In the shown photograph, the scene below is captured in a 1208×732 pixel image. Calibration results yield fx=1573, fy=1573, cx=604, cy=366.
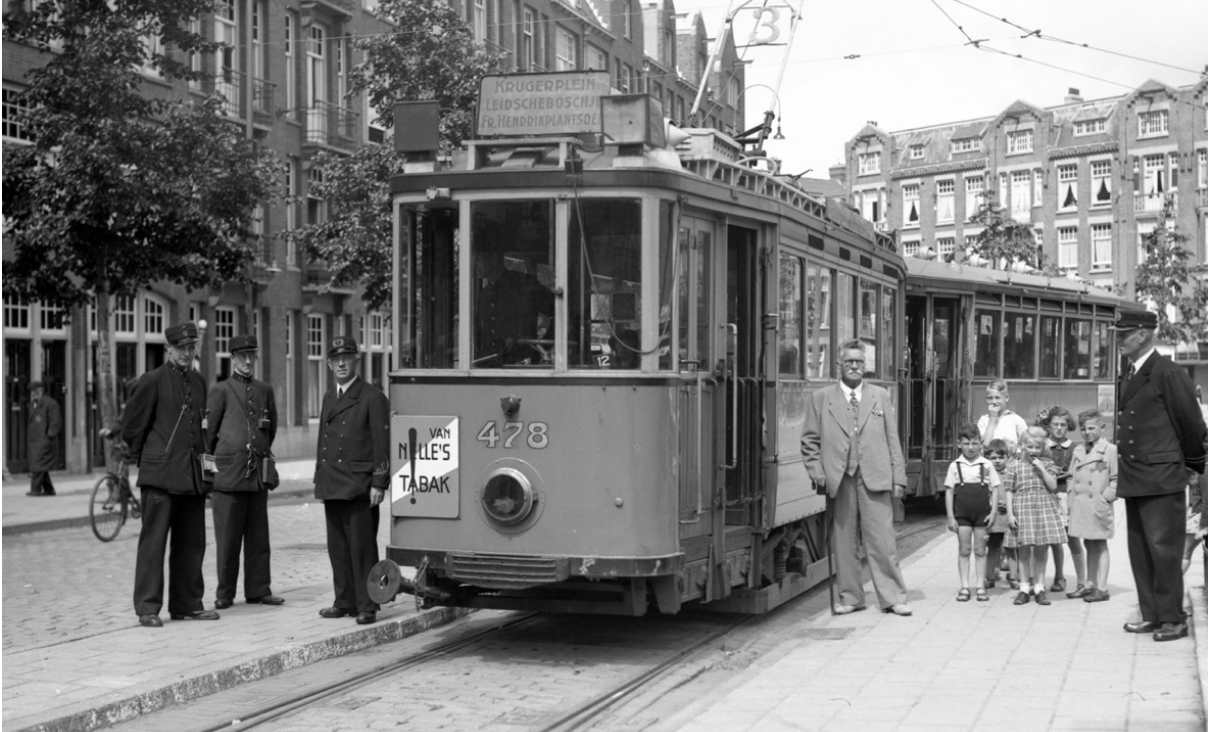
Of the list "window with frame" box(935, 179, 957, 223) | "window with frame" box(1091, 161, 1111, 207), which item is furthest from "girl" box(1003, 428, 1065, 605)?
"window with frame" box(935, 179, 957, 223)

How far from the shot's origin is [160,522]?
9812mm

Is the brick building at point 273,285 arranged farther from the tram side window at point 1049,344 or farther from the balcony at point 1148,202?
the balcony at point 1148,202

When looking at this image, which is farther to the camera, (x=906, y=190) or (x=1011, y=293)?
(x=906, y=190)

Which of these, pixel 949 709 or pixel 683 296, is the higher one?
pixel 683 296

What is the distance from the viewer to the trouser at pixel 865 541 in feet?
34.7

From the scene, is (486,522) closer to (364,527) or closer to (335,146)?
(364,527)

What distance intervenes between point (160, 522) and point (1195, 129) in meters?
69.4

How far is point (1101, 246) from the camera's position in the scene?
75.3 meters

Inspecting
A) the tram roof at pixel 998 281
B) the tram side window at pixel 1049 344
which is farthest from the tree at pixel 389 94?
the tram side window at pixel 1049 344

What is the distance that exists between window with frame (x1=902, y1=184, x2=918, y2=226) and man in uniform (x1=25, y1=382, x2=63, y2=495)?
6516 cm

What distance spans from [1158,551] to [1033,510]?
218 cm

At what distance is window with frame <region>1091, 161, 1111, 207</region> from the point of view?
246 ft

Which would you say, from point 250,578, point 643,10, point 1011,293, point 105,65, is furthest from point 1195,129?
point 250,578

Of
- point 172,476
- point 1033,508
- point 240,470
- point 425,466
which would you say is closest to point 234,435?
point 240,470
